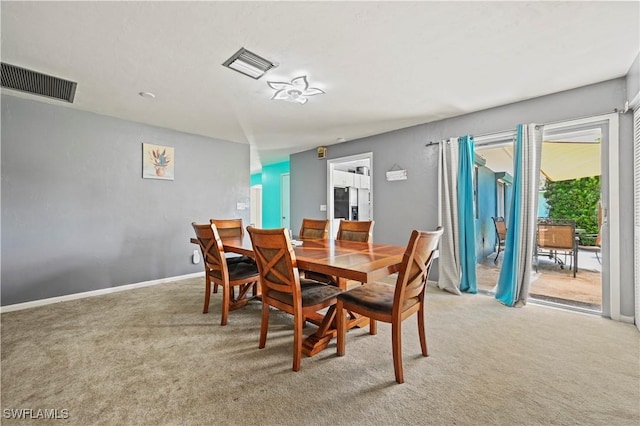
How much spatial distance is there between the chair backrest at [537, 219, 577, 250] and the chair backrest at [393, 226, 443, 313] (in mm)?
3037

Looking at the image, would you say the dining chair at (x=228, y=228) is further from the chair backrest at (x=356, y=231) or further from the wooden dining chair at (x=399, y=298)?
the wooden dining chair at (x=399, y=298)

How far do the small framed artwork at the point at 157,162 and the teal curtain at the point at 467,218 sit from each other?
414 cm

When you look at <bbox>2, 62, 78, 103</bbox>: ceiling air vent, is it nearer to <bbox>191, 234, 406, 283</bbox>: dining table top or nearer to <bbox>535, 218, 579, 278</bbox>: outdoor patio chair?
<bbox>191, 234, 406, 283</bbox>: dining table top

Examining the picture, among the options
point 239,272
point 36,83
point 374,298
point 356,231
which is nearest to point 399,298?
point 374,298

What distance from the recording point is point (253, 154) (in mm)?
5906

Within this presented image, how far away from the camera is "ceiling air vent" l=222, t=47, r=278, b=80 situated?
2114 mm

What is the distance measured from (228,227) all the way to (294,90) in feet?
6.29

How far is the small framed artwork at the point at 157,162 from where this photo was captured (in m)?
3.84

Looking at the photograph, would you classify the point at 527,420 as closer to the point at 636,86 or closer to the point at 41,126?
the point at 636,86

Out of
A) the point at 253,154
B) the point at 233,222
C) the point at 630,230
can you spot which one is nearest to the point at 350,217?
the point at 253,154

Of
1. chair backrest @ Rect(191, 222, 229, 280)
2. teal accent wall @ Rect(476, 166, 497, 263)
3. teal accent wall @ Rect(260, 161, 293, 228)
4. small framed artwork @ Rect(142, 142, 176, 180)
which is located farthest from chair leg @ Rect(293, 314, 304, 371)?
teal accent wall @ Rect(260, 161, 293, 228)

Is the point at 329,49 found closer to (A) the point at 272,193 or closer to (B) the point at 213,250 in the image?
(B) the point at 213,250

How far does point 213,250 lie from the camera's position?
2.57 m

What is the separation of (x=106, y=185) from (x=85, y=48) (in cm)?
Answer: 201
